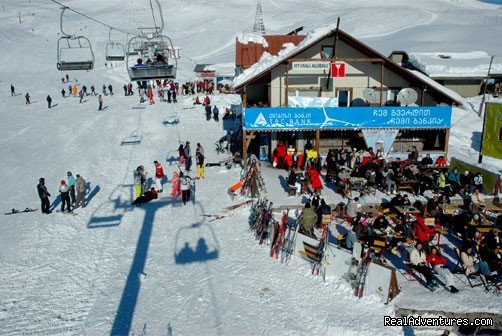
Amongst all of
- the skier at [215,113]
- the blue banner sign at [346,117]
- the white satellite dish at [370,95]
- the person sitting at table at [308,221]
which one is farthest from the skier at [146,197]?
the skier at [215,113]

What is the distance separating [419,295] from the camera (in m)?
10.8

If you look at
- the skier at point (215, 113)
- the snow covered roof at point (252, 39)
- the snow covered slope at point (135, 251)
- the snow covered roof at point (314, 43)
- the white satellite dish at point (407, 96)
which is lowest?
the snow covered slope at point (135, 251)

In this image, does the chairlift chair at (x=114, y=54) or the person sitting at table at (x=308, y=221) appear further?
the chairlift chair at (x=114, y=54)

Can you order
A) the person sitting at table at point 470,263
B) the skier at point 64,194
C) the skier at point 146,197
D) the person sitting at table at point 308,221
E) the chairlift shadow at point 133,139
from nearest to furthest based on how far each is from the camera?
the person sitting at table at point 470,263, the person sitting at table at point 308,221, the skier at point 64,194, the skier at point 146,197, the chairlift shadow at point 133,139

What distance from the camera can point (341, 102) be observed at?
Answer: 23781mm

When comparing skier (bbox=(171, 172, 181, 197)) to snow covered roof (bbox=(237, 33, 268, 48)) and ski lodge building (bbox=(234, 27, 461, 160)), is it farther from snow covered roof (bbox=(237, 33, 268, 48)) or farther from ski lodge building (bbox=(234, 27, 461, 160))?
snow covered roof (bbox=(237, 33, 268, 48))

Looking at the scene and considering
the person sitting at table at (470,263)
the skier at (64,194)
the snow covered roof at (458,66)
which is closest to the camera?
the person sitting at table at (470,263)

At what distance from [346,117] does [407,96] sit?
327cm

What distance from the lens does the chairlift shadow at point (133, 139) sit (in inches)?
1035

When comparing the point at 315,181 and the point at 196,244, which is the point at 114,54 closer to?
the point at 315,181

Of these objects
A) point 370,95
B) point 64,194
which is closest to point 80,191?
point 64,194

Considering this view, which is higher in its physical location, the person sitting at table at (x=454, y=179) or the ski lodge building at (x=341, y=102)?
the ski lodge building at (x=341, y=102)

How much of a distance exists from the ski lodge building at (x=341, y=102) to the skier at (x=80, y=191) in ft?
26.4

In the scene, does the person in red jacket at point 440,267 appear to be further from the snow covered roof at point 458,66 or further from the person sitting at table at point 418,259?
the snow covered roof at point 458,66
